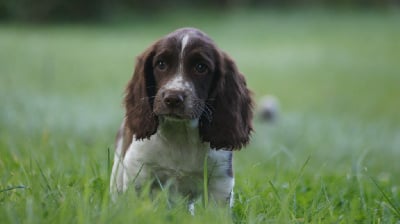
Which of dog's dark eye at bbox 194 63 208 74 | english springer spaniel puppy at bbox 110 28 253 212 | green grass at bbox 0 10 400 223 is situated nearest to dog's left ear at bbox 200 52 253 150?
english springer spaniel puppy at bbox 110 28 253 212

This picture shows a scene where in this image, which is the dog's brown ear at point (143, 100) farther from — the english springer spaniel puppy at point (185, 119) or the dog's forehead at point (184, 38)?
the dog's forehead at point (184, 38)

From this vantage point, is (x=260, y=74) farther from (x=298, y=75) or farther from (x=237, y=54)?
(x=237, y=54)

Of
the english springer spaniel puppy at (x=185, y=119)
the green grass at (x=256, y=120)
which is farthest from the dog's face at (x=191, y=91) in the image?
the green grass at (x=256, y=120)

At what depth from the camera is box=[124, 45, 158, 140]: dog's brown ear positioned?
4.41 meters

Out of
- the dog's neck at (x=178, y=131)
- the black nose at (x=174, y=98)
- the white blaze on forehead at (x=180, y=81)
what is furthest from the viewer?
the dog's neck at (x=178, y=131)

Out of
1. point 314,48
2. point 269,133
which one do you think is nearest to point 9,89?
point 269,133

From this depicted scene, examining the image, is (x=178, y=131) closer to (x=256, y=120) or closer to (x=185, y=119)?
(x=185, y=119)

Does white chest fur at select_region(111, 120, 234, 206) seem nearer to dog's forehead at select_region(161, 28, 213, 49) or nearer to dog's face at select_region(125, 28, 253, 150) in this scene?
dog's face at select_region(125, 28, 253, 150)

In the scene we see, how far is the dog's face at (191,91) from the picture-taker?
163 inches

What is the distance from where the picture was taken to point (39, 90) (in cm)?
1373

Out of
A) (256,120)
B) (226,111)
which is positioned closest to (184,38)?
(226,111)

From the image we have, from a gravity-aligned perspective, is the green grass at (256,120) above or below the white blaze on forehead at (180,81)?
below

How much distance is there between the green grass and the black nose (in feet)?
1.62

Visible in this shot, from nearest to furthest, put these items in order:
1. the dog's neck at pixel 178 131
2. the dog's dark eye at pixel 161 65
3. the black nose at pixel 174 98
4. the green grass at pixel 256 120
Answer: the green grass at pixel 256 120 < the black nose at pixel 174 98 < the dog's dark eye at pixel 161 65 < the dog's neck at pixel 178 131
